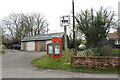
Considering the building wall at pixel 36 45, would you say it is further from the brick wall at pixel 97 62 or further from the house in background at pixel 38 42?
the brick wall at pixel 97 62

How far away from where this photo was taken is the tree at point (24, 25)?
41.5 metres

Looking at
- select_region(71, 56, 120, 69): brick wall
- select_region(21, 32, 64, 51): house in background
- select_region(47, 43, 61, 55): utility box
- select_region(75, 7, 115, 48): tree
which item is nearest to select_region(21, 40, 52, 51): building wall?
select_region(21, 32, 64, 51): house in background

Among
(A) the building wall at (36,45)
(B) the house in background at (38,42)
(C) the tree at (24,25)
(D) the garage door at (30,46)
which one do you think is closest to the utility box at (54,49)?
(B) the house in background at (38,42)

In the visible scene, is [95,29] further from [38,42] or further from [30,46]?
[30,46]

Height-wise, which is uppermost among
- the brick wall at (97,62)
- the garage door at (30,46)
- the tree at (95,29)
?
the tree at (95,29)

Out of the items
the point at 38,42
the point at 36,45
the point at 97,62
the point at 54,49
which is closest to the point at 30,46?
the point at 36,45

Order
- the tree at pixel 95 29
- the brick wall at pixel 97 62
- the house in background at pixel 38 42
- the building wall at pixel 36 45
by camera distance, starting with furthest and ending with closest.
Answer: the building wall at pixel 36 45 < the house in background at pixel 38 42 < the tree at pixel 95 29 < the brick wall at pixel 97 62

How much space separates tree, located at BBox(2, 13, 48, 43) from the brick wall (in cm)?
3456

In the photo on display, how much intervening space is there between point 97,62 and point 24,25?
36473mm

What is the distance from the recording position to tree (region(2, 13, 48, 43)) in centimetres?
4147

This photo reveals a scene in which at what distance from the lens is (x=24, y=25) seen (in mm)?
41719

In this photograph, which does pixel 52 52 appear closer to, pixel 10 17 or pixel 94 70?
pixel 94 70

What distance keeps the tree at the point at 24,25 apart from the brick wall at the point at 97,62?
113 feet

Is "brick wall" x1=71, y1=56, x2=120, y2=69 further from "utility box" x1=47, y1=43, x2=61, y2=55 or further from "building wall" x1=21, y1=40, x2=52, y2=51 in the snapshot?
"building wall" x1=21, y1=40, x2=52, y2=51
